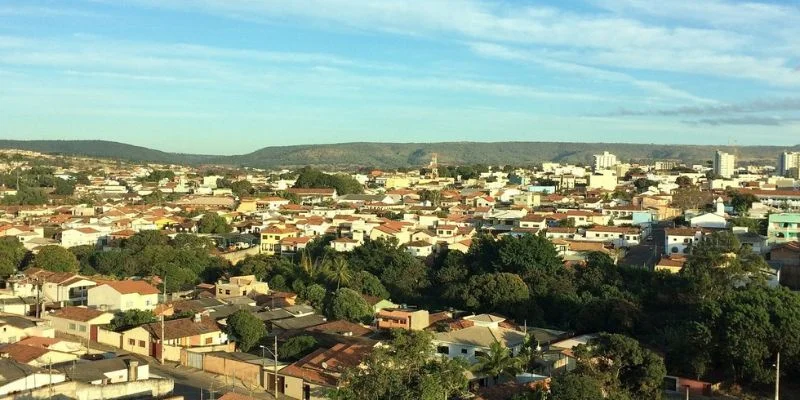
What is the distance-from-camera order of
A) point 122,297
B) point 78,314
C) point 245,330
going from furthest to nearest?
point 122,297 → point 78,314 → point 245,330

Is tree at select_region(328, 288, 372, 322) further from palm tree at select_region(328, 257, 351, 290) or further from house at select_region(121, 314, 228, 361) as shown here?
house at select_region(121, 314, 228, 361)

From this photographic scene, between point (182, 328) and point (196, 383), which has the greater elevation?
point (182, 328)

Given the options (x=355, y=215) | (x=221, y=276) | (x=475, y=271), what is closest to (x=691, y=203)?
(x=355, y=215)

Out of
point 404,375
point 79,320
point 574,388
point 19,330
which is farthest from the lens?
point 79,320

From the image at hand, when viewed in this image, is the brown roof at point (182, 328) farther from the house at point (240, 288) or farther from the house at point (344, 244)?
the house at point (344, 244)

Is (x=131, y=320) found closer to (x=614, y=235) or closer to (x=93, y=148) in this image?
(x=614, y=235)

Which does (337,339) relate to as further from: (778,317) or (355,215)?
(355,215)

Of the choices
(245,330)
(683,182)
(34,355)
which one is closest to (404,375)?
(245,330)
